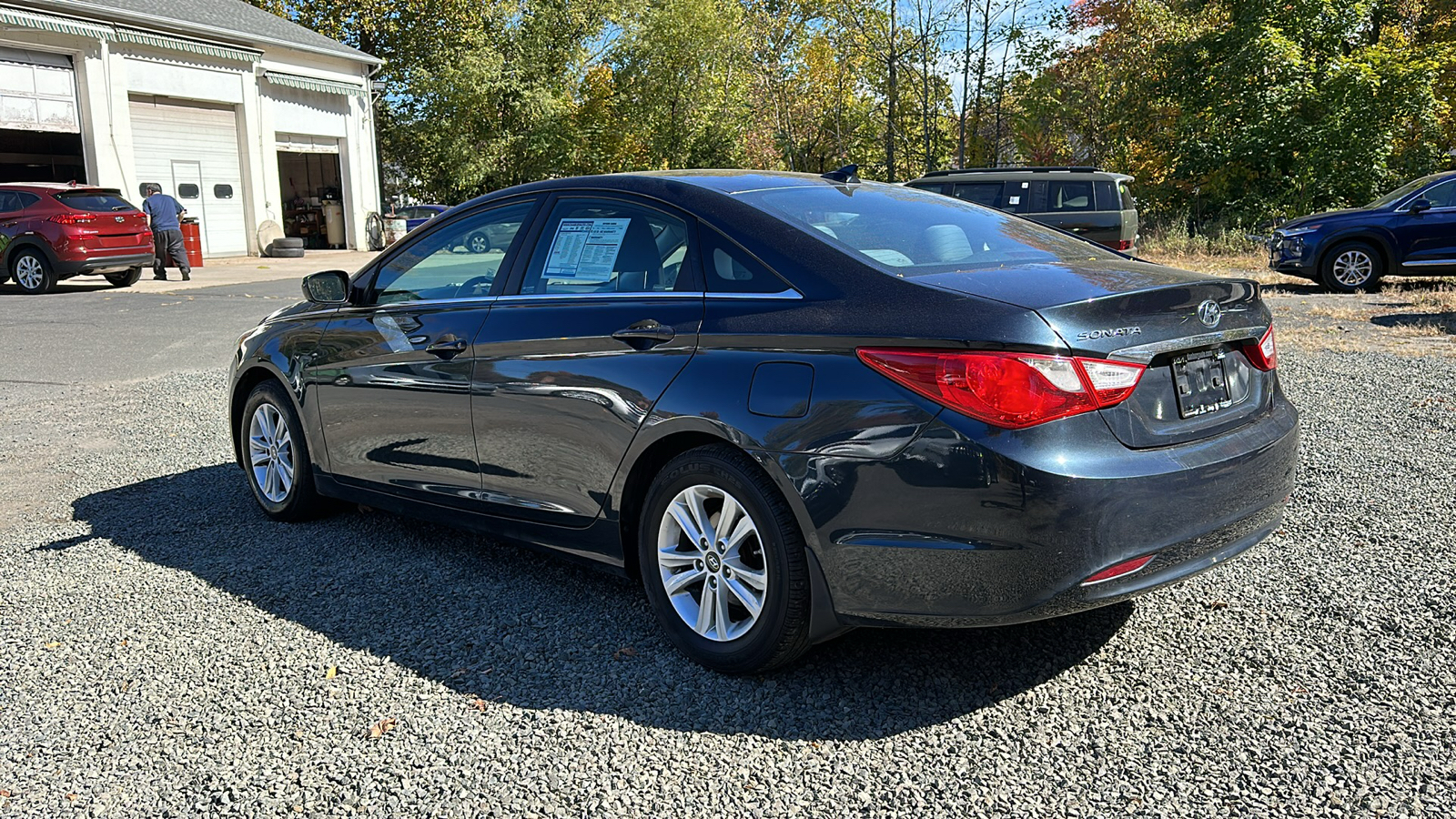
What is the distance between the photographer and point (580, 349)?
377cm

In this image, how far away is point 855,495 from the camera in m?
3.02

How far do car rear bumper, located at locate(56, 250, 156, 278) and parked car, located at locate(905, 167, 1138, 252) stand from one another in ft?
42.3

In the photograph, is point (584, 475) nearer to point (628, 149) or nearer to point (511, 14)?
point (511, 14)

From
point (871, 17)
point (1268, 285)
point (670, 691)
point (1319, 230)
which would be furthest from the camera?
point (871, 17)

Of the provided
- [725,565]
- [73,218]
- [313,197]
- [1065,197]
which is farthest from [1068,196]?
[313,197]

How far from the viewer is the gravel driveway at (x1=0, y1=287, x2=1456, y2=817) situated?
283 cm

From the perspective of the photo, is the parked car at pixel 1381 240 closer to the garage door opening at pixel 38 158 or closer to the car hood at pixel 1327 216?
the car hood at pixel 1327 216

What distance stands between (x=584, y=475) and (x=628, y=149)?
4244 cm

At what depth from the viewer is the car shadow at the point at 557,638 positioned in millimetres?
3314

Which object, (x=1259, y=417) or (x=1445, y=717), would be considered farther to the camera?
(x=1259, y=417)

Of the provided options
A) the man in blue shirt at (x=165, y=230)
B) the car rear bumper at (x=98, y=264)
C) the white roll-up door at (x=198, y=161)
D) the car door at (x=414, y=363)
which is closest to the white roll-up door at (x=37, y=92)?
the white roll-up door at (x=198, y=161)

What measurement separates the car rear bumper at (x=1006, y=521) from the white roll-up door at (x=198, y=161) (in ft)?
83.5

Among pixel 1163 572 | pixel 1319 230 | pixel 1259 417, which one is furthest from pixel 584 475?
pixel 1319 230

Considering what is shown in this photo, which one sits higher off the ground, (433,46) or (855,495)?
(433,46)
